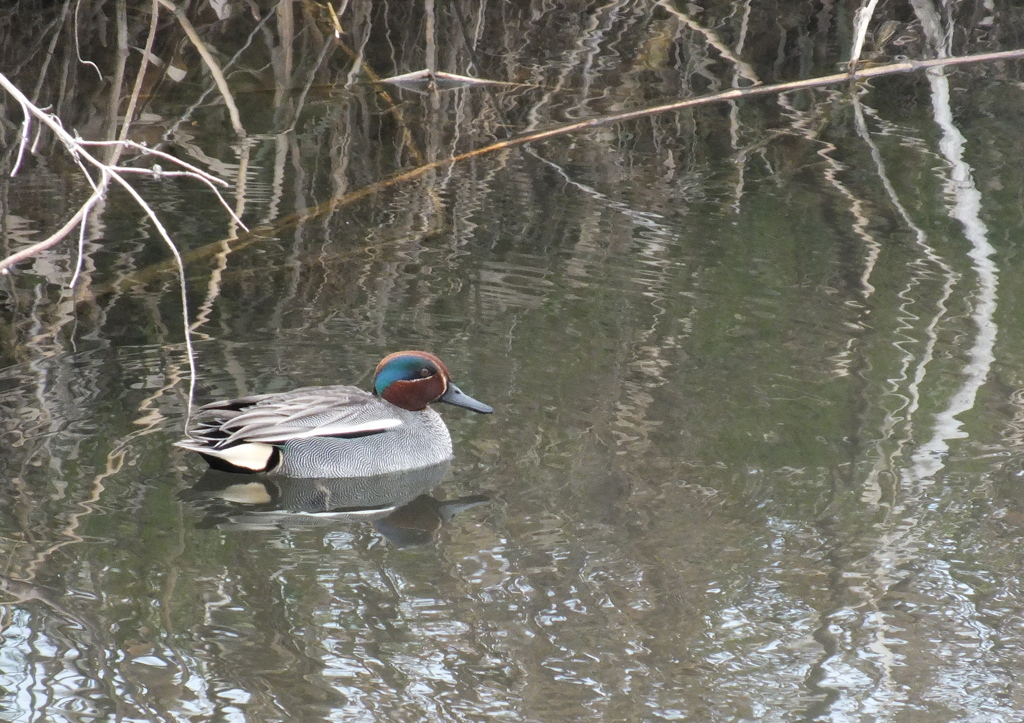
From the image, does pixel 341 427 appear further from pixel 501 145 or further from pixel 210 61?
pixel 501 145

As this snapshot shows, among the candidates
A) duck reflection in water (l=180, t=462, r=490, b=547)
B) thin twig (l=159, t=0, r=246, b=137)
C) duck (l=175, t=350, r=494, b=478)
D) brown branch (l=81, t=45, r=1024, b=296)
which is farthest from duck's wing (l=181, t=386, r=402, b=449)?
thin twig (l=159, t=0, r=246, b=137)

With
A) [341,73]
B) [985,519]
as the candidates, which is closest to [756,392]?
[985,519]

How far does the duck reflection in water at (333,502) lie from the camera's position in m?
5.46

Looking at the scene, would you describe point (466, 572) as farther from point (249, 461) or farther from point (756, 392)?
point (756, 392)

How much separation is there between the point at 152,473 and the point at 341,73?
6.51 m

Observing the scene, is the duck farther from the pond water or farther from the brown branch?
the brown branch

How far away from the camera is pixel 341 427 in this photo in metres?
5.99

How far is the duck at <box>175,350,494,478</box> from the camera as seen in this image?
19.0ft

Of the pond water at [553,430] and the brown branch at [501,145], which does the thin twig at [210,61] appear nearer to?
the pond water at [553,430]

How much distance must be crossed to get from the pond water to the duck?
132mm

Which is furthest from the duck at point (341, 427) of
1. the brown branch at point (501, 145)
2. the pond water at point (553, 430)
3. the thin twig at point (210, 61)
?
the thin twig at point (210, 61)

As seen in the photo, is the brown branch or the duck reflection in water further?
the brown branch

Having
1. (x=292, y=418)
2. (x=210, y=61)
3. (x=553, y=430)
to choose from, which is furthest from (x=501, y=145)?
(x=292, y=418)

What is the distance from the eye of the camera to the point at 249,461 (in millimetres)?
5832
